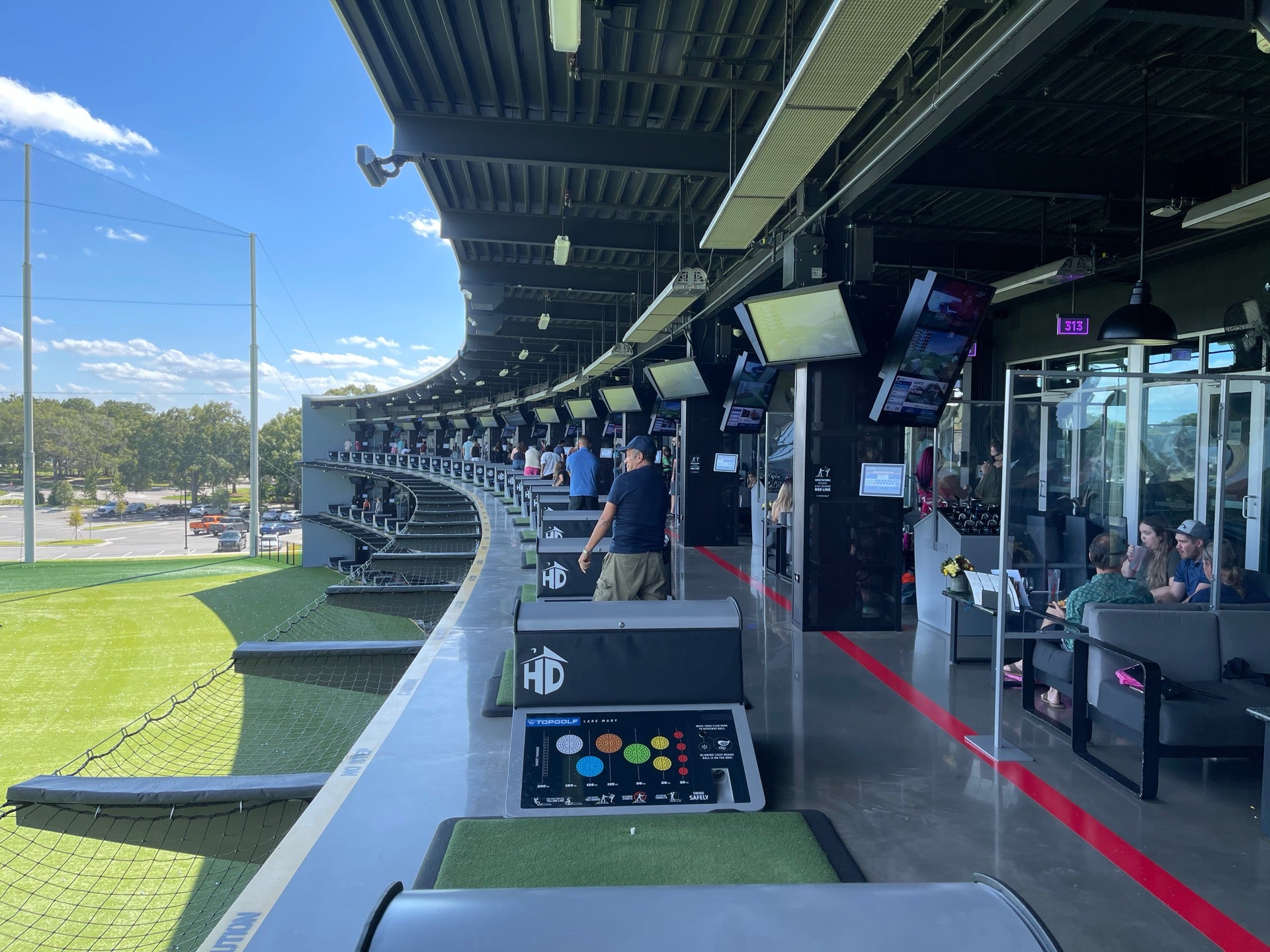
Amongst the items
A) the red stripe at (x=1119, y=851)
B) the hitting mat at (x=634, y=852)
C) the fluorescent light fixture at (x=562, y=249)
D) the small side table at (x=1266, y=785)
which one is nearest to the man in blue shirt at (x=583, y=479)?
the fluorescent light fixture at (x=562, y=249)

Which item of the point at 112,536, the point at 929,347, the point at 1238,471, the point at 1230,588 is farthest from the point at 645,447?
the point at 112,536

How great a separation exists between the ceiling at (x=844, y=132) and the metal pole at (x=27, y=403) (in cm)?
3503

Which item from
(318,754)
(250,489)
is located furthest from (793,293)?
(250,489)

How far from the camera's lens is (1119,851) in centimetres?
330

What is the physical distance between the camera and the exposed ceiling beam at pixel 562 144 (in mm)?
6688

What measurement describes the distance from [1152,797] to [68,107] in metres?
110

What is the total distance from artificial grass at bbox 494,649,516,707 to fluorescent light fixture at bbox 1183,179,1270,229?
536cm

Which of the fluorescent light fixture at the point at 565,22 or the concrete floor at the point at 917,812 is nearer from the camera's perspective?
the concrete floor at the point at 917,812

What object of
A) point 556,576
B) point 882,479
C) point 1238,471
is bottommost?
point 556,576

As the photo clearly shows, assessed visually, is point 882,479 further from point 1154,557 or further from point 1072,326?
point 1072,326

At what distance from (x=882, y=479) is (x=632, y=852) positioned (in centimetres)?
510

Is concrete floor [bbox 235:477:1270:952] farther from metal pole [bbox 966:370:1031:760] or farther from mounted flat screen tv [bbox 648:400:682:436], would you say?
mounted flat screen tv [bbox 648:400:682:436]

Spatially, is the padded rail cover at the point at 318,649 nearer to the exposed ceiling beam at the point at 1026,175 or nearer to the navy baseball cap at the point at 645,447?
the navy baseball cap at the point at 645,447

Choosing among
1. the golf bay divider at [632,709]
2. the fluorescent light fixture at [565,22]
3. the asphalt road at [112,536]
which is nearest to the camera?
the golf bay divider at [632,709]
